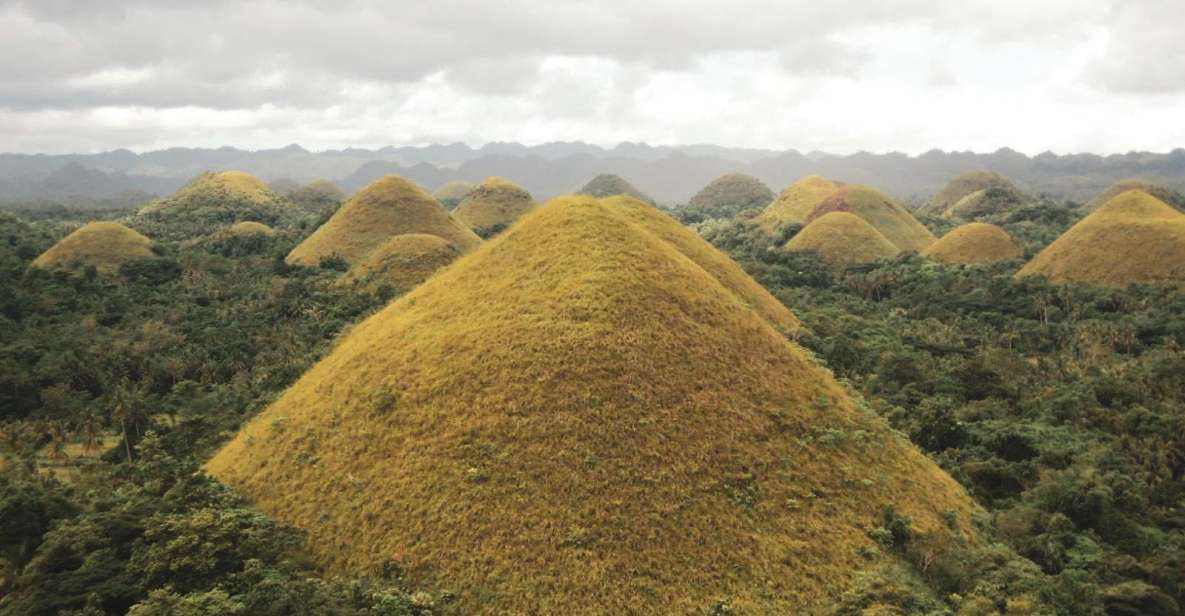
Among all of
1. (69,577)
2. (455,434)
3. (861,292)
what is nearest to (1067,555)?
(455,434)

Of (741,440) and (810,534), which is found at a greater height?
(741,440)

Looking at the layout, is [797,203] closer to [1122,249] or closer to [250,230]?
[1122,249]

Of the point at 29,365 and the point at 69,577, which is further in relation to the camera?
the point at 29,365

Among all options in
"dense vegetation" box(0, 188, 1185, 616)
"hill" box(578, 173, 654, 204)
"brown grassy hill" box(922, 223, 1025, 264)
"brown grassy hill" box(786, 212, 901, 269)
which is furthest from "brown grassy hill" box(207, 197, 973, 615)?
"hill" box(578, 173, 654, 204)

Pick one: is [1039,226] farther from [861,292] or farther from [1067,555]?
[1067,555]

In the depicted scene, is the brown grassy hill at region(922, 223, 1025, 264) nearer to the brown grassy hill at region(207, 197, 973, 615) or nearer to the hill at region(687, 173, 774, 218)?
the brown grassy hill at region(207, 197, 973, 615)

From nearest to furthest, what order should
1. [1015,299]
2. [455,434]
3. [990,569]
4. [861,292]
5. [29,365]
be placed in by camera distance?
[990,569]
[455,434]
[29,365]
[1015,299]
[861,292]
